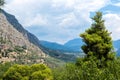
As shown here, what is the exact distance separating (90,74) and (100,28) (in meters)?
16.4

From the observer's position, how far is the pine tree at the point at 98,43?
177 ft

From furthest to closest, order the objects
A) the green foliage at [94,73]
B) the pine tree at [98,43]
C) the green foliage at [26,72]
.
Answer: the green foliage at [26,72], the pine tree at [98,43], the green foliage at [94,73]

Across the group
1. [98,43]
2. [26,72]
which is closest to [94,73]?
[98,43]

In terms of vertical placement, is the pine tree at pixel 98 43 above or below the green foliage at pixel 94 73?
above

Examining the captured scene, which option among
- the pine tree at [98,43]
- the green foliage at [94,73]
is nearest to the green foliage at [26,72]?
the pine tree at [98,43]

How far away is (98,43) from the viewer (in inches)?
2136

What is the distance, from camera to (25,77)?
12256cm

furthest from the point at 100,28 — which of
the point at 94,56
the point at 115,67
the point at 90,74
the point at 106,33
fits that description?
the point at 90,74

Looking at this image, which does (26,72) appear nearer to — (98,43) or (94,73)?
(98,43)

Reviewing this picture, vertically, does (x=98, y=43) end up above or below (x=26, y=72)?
above

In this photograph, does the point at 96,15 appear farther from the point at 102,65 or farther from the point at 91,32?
the point at 102,65

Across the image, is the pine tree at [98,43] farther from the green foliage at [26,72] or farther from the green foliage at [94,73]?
the green foliage at [26,72]

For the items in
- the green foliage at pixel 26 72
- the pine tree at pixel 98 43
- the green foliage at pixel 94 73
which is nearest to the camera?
the green foliage at pixel 94 73

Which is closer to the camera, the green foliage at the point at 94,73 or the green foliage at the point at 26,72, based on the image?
the green foliage at the point at 94,73
